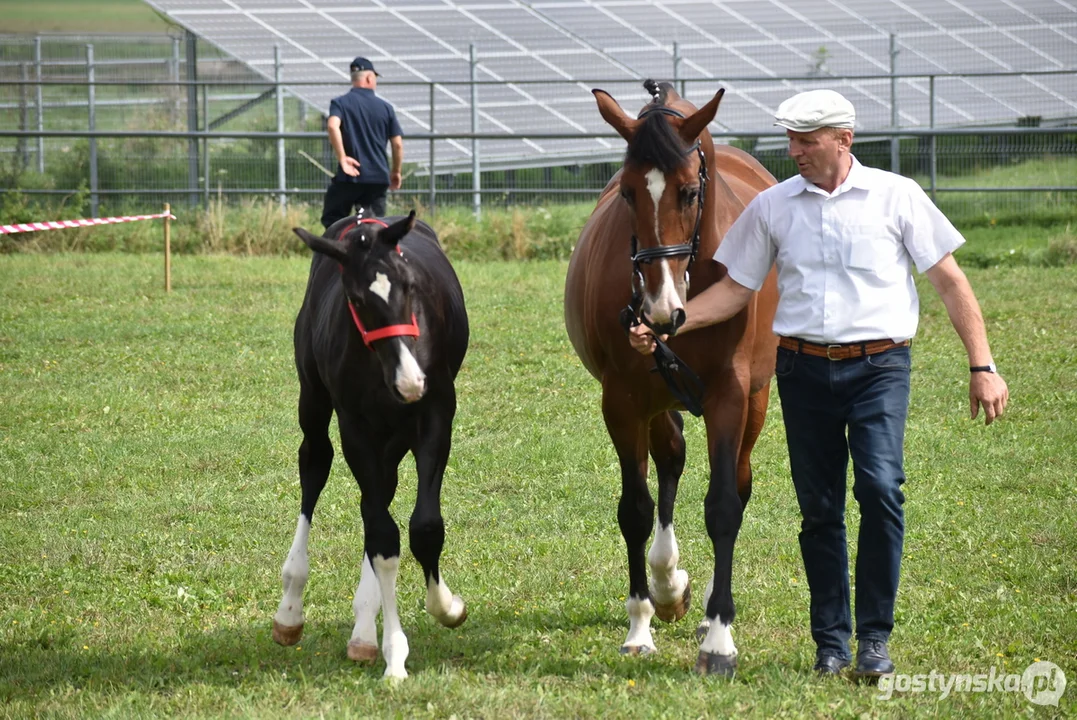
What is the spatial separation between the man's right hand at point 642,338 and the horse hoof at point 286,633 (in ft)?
6.27

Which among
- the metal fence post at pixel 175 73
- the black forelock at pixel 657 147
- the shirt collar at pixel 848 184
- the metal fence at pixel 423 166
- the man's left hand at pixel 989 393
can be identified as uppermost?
the metal fence post at pixel 175 73

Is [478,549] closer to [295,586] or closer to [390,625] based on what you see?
[295,586]

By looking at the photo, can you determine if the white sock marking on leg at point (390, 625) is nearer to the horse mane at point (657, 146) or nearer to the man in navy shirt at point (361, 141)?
the horse mane at point (657, 146)

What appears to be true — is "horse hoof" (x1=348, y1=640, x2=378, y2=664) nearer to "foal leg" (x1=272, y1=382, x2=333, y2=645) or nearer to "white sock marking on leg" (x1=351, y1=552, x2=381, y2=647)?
"white sock marking on leg" (x1=351, y1=552, x2=381, y2=647)

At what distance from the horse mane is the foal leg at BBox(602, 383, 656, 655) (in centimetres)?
113

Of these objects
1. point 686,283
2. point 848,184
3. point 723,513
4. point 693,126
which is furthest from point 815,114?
point 723,513

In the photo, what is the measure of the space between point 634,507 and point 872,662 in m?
1.30

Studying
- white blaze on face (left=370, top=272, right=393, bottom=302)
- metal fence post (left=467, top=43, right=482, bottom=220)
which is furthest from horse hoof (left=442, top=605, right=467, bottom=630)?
metal fence post (left=467, top=43, right=482, bottom=220)

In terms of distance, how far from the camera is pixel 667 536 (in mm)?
5898

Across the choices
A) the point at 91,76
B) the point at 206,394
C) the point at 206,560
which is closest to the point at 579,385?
the point at 206,394

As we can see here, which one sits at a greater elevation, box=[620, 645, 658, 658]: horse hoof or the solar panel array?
the solar panel array

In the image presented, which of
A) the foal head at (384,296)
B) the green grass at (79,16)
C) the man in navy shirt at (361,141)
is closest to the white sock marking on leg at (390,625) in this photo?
the foal head at (384,296)

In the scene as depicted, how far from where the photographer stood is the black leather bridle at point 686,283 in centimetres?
468

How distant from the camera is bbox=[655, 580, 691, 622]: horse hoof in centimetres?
576
